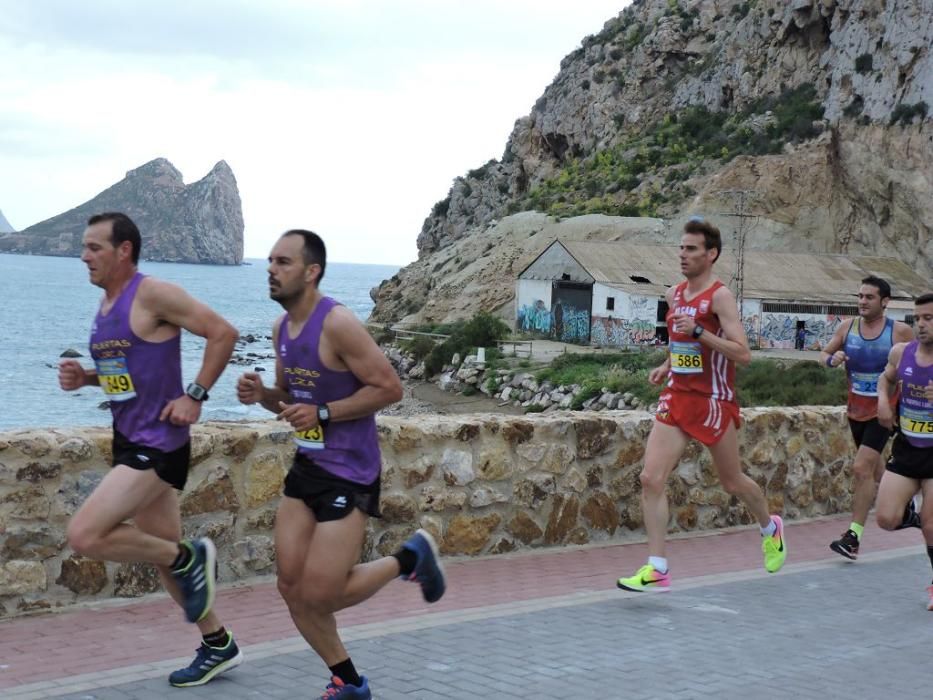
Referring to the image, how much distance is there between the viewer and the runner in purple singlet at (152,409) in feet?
17.2

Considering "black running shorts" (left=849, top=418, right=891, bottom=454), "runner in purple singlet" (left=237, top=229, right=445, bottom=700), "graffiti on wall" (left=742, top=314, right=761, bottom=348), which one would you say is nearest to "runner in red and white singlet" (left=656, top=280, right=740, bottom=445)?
"black running shorts" (left=849, top=418, right=891, bottom=454)

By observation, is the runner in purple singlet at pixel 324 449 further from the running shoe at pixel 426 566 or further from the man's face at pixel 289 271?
the running shoe at pixel 426 566

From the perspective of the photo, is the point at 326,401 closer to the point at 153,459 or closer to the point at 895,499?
the point at 153,459

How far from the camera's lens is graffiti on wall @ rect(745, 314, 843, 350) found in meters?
71.2

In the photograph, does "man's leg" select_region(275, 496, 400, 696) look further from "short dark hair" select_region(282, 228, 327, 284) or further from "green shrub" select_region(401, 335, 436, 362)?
"green shrub" select_region(401, 335, 436, 362)

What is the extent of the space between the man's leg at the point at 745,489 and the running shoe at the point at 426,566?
116 inches

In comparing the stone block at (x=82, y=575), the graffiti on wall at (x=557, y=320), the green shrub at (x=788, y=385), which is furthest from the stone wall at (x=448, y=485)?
the graffiti on wall at (x=557, y=320)

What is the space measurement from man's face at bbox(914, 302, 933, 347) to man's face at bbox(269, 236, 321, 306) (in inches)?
177

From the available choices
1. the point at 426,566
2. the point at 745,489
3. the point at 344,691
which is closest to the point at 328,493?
the point at 426,566

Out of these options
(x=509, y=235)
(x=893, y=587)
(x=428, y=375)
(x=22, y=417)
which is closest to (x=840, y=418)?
(x=893, y=587)

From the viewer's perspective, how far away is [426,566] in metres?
5.45

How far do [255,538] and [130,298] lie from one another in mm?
2658

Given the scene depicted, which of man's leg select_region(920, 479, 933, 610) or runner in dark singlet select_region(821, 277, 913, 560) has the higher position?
runner in dark singlet select_region(821, 277, 913, 560)

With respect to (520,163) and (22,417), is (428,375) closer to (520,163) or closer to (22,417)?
(22,417)
